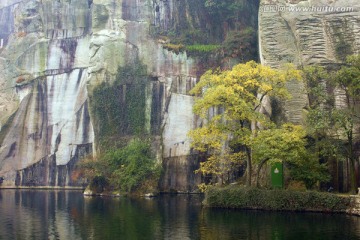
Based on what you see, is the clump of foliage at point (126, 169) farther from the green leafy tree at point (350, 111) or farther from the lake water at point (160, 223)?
the green leafy tree at point (350, 111)

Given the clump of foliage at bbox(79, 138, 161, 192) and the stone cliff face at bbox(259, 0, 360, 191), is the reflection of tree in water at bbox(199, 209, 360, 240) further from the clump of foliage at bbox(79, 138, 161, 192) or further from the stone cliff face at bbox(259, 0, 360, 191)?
the clump of foliage at bbox(79, 138, 161, 192)

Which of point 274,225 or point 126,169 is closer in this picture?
point 274,225

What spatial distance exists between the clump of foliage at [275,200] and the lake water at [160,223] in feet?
3.69


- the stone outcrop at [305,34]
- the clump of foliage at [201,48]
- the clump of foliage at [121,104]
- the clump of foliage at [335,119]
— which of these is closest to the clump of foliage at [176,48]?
the clump of foliage at [201,48]

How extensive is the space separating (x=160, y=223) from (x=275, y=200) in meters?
7.82

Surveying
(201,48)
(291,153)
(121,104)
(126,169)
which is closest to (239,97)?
(291,153)

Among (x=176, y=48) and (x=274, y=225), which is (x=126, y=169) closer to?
(x=176, y=48)

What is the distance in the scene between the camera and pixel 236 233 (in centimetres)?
2027

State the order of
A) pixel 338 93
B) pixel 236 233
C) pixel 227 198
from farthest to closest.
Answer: pixel 338 93
pixel 227 198
pixel 236 233

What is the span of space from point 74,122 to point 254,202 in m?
24.3

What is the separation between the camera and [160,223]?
23141 mm

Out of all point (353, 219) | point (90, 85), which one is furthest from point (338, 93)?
point (90, 85)

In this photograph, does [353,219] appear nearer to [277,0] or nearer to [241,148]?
[241,148]

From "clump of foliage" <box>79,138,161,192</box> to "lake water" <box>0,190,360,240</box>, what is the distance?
804 cm
